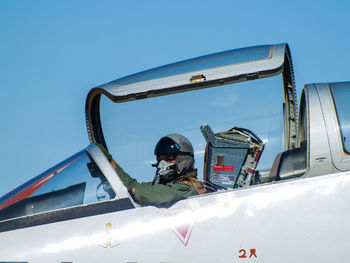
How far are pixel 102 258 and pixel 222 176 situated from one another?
1491 mm

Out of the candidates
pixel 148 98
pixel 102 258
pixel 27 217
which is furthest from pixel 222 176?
pixel 27 217

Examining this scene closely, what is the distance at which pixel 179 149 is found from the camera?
4504 mm

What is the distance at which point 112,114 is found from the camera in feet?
14.7

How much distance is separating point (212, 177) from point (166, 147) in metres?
0.57

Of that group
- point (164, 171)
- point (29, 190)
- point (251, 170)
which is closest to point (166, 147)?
point (164, 171)

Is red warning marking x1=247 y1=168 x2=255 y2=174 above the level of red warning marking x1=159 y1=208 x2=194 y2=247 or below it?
above

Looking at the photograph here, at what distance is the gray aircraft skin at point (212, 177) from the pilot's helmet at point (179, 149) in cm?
8

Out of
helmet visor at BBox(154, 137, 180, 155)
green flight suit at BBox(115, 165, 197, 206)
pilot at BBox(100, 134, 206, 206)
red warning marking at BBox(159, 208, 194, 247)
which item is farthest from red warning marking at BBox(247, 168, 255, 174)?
red warning marking at BBox(159, 208, 194, 247)

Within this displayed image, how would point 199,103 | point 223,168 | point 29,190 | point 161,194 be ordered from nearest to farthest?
point 161,194
point 29,190
point 199,103
point 223,168

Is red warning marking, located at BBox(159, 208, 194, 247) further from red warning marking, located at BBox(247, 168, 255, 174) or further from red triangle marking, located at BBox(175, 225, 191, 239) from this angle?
red warning marking, located at BBox(247, 168, 255, 174)

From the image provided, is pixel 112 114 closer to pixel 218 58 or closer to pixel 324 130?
pixel 218 58

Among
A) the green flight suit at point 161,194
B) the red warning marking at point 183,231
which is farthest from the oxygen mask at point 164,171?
the red warning marking at point 183,231

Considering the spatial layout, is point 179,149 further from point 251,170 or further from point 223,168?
point 251,170

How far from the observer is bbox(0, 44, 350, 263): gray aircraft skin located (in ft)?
10.9
